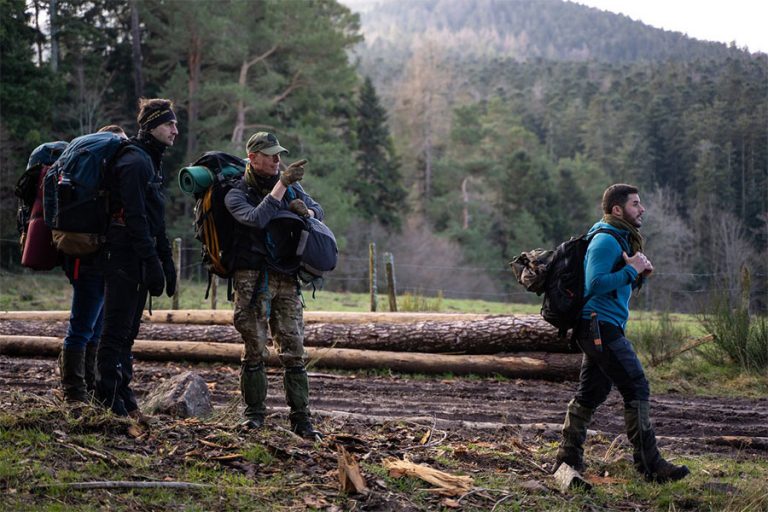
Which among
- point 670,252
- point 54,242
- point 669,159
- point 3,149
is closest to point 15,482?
point 54,242

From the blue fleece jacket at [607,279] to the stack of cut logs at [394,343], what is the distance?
5.00 m

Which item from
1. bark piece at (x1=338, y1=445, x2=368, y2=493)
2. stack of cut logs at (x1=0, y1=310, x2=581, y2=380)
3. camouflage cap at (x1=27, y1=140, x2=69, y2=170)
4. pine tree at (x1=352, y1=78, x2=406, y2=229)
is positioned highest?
pine tree at (x1=352, y1=78, x2=406, y2=229)

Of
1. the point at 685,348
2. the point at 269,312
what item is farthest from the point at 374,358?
the point at 269,312

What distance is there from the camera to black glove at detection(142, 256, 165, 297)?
5340 mm

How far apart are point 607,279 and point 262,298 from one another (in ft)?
7.85

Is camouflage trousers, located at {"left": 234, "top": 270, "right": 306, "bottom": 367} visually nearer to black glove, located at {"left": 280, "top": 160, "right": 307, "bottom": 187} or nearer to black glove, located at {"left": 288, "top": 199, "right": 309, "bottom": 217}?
black glove, located at {"left": 288, "top": 199, "right": 309, "bottom": 217}

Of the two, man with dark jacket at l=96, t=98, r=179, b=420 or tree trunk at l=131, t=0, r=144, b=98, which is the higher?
tree trunk at l=131, t=0, r=144, b=98

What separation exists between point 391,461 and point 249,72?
34182 millimetres

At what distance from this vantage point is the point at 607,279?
204 inches

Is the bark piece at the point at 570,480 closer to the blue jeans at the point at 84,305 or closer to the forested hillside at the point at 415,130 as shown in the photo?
the blue jeans at the point at 84,305

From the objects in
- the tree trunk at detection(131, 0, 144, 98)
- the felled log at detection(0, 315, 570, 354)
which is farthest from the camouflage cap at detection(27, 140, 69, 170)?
the tree trunk at detection(131, 0, 144, 98)

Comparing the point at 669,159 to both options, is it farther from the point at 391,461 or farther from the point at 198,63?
the point at 391,461

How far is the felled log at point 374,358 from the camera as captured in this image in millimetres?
10422

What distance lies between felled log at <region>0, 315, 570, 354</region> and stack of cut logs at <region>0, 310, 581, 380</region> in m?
0.01
